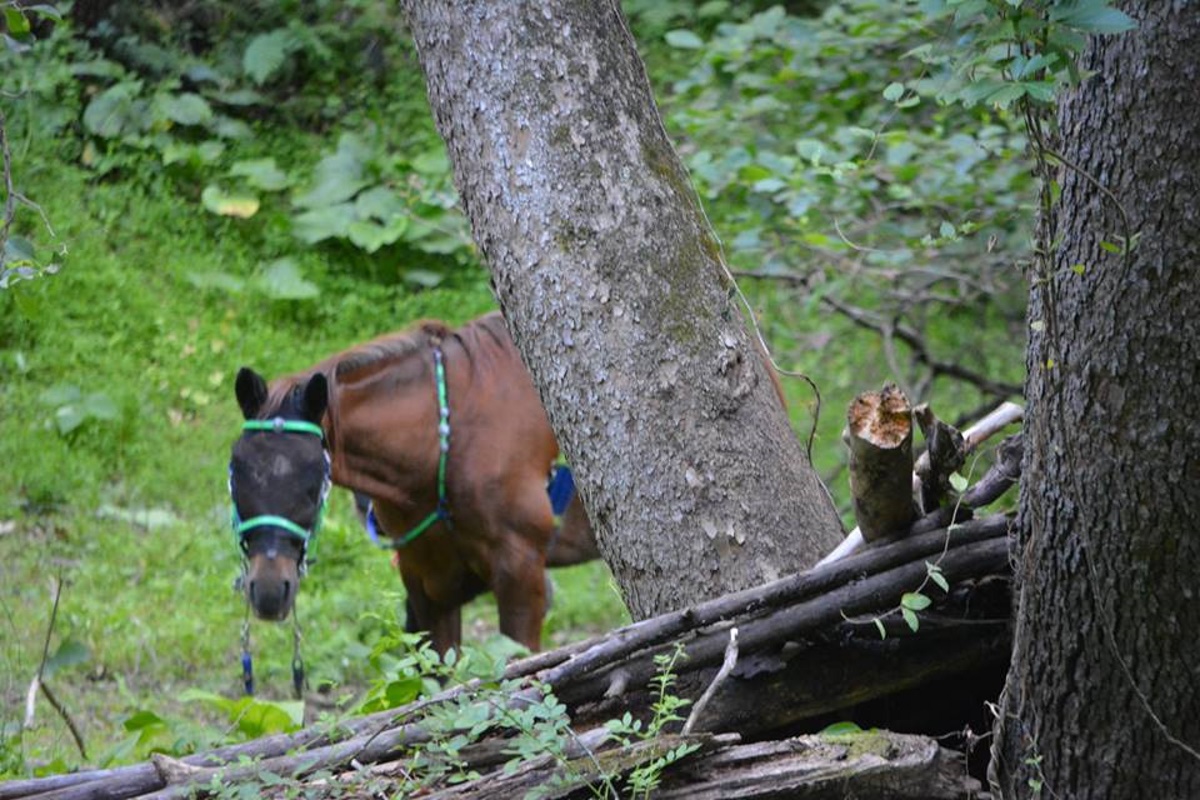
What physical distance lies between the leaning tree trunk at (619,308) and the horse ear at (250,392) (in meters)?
2.36

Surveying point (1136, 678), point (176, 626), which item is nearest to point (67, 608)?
point (176, 626)

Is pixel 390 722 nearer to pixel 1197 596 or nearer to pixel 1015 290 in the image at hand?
pixel 1197 596

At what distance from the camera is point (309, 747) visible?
104 inches

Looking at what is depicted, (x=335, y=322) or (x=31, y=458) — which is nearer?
(x=31, y=458)

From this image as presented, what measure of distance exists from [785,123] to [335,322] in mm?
3262

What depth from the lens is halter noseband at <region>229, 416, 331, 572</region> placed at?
523 centimetres

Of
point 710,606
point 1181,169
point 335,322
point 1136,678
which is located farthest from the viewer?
point 335,322

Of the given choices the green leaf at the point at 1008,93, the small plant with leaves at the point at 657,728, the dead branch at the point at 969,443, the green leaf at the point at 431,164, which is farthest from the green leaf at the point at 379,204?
the green leaf at the point at 1008,93

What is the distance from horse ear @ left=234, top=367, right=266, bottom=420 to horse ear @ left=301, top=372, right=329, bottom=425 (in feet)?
0.50

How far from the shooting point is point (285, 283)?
9.44 meters

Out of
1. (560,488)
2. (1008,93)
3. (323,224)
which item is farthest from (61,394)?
(1008,93)

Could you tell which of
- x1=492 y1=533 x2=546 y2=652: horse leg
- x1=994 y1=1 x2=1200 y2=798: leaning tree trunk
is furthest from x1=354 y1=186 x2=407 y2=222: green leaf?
x1=994 y1=1 x2=1200 y2=798: leaning tree trunk

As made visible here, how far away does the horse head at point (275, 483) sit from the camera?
17.1ft

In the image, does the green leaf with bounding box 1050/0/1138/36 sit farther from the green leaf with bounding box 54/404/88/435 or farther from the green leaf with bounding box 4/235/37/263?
the green leaf with bounding box 54/404/88/435
